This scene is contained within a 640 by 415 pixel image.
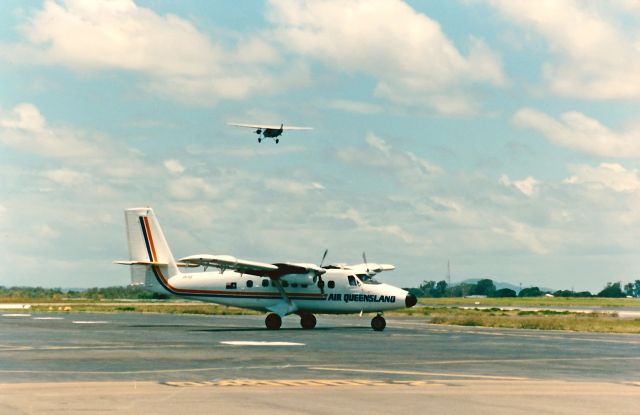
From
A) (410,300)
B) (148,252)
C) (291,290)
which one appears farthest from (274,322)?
(148,252)

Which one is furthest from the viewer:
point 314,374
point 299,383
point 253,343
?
point 253,343

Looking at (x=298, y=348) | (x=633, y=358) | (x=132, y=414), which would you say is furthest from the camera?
(x=298, y=348)

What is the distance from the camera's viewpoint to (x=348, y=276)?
5462 cm

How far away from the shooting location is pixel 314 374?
26.0 m

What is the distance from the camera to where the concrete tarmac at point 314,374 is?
63.8 ft

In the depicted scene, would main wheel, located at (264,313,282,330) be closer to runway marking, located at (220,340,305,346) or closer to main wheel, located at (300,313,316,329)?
main wheel, located at (300,313,316,329)

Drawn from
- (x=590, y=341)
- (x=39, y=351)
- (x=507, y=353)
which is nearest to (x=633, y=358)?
(x=507, y=353)

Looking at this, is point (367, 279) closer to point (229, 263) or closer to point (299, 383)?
point (229, 263)

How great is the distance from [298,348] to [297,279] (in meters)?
18.3

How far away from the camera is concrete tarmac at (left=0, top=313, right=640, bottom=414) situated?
766 inches

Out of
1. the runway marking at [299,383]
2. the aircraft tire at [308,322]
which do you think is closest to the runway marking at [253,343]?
the aircraft tire at [308,322]

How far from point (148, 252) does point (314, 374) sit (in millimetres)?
35228

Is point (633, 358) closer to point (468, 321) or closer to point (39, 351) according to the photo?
point (39, 351)

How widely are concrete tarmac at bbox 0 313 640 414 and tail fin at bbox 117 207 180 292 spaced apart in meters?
13.9
